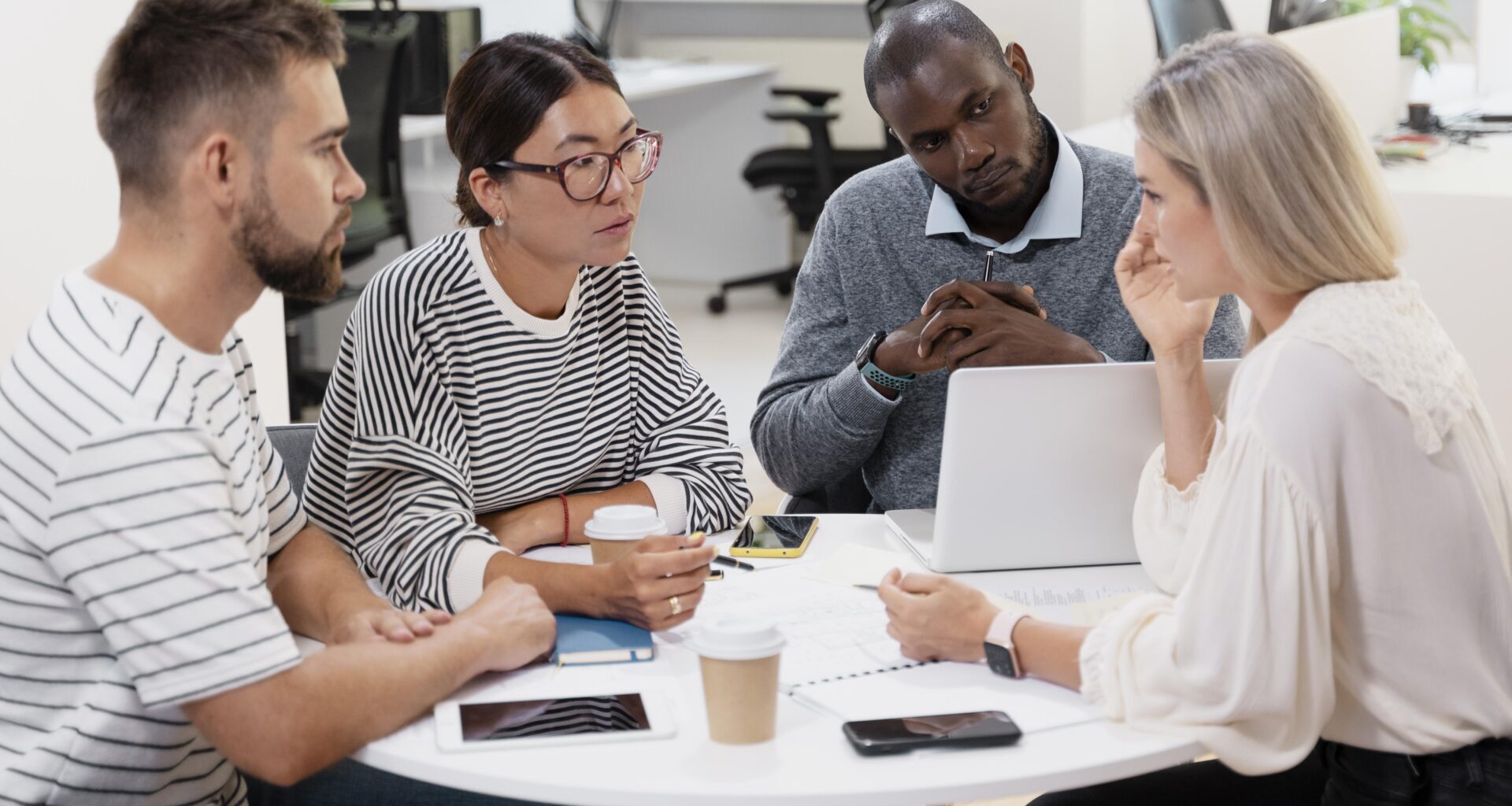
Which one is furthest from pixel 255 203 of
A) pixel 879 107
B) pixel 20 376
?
pixel 879 107

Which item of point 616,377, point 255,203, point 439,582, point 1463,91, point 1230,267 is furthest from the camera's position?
point 1463,91

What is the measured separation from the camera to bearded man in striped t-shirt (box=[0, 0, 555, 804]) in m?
1.14

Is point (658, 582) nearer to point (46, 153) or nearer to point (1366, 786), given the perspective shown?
point (1366, 786)

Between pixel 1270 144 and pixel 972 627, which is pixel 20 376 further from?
pixel 1270 144

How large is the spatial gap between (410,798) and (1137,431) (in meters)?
0.88

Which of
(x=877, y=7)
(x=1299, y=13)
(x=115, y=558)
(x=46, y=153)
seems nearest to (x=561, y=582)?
(x=115, y=558)

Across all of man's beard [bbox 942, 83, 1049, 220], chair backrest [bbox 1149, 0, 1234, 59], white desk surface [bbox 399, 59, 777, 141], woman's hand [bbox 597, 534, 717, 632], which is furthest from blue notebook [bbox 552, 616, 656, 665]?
white desk surface [bbox 399, 59, 777, 141]

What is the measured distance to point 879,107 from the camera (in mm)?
2055

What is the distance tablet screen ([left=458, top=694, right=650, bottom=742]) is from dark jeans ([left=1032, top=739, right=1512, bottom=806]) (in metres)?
0.54

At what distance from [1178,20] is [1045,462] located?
2901mm

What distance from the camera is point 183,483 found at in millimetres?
1154

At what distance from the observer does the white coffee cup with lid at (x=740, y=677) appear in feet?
3.81

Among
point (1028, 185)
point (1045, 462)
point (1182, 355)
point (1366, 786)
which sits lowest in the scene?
point (1366, 786)

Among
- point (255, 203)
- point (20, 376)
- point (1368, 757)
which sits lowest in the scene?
point (1368, 757)
